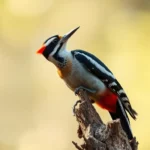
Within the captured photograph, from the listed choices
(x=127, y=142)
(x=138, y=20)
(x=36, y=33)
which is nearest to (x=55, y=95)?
(x=36, y=33)

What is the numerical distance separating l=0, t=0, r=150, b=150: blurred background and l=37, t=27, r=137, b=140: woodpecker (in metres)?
1.59

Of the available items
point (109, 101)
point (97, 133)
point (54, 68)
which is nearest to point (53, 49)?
point (109, 101)

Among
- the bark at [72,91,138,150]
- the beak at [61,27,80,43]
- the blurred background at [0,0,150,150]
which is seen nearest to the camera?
the bark at [72,91,138,150]

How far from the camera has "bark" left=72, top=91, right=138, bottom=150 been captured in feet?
7.27

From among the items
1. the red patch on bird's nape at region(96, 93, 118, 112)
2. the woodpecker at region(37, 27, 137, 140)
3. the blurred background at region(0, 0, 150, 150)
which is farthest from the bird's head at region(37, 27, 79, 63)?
the blurred background at region(0, 0, 150, 150)

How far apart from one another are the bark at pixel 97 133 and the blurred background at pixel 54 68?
73.4 inches

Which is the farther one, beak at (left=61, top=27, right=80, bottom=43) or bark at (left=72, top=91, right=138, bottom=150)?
beak at (left=61, top=27, right=80, bottom=43)

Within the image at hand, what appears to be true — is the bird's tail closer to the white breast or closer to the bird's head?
the white breast

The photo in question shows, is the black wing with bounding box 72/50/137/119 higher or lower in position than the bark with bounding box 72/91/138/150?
higher

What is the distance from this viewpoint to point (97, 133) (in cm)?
227

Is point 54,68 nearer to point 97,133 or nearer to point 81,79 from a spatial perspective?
point 81,79

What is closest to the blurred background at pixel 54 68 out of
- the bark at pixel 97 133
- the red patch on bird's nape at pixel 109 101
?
the red patch on bird's nape at pixel 109 101

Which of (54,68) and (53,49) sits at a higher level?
(54,68)

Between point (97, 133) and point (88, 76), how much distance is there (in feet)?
1.26
